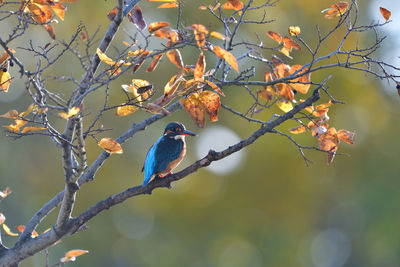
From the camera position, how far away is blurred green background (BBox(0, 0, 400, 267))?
1365 centimetres

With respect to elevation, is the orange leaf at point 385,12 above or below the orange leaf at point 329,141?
above

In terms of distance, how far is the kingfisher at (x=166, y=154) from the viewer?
16.6 ft

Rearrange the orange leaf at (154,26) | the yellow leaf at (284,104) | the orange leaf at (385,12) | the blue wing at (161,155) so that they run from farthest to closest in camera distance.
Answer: the blue wing at (161,155) < the yellow leaf at (284,104) < the orange leaf at (385,12) < the orange leaf at (154,26)

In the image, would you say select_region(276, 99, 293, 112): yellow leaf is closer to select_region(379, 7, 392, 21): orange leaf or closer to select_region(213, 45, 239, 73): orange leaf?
select_region(379, 7, 392, 21): orange leaf

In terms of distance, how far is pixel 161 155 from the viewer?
5.28m

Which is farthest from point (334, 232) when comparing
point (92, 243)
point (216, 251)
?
point (92, 243)

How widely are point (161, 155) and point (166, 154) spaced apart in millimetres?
110

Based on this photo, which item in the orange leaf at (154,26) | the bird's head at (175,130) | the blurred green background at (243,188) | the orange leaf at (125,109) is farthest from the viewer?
the blurred green background at (243,188)

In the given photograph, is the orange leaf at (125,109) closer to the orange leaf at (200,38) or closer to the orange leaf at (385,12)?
the orange leaf at (200,38)

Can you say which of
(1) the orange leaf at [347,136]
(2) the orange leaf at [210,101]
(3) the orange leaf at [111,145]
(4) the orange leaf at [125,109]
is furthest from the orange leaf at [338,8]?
(3) the orange leaf at [111,145]

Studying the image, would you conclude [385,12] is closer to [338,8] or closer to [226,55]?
[338,8]

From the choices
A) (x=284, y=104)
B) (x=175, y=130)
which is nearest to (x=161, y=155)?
(x=175, y=130)

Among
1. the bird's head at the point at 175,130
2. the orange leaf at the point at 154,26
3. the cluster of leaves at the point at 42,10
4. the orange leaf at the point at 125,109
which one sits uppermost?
the bird's head at the point at 175,130

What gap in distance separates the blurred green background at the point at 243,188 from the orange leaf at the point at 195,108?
9828mm
